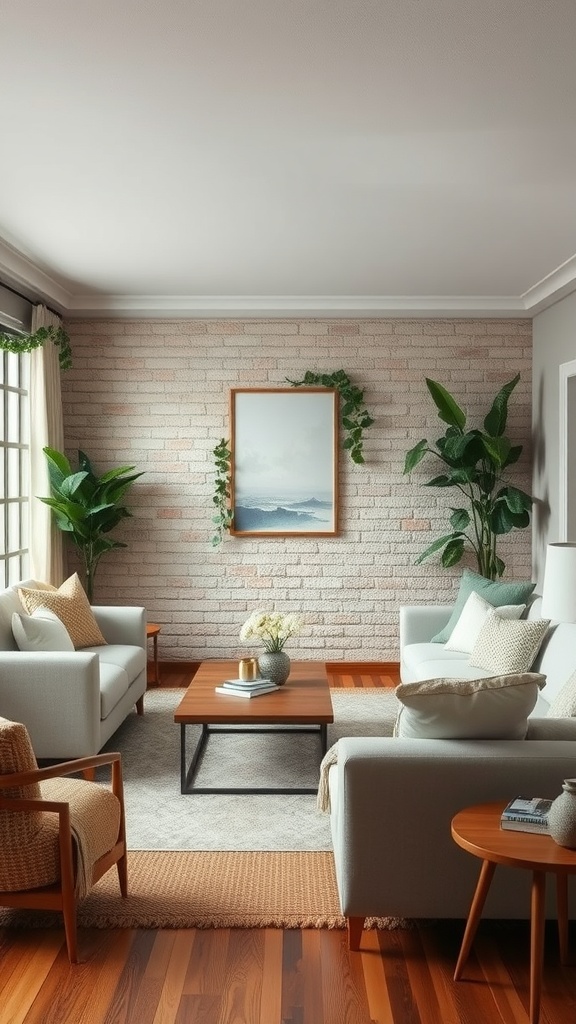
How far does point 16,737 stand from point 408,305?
4595mm

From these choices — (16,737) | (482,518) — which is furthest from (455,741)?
(482,518)

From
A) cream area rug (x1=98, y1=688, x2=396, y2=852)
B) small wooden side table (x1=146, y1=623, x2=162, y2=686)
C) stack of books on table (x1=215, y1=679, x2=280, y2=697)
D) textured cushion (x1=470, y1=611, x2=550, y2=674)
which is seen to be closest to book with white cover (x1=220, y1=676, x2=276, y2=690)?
stack of books on table (x1=215, y1=679, x2=280, y2=697)

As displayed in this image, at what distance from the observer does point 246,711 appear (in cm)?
418

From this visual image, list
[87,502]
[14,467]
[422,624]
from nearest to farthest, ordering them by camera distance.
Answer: [422,624], [14,467], [87,502]

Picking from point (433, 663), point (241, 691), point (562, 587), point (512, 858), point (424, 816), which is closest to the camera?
point (512, 858)

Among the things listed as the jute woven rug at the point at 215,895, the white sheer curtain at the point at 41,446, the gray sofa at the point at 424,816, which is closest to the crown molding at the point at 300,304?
the white sheer curtain at the point at 41,446

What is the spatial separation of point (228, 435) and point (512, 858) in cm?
482

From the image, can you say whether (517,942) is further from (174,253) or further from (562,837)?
(174,253)

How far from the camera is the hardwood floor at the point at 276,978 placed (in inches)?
96.4

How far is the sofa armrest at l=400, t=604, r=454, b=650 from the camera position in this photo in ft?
18.7

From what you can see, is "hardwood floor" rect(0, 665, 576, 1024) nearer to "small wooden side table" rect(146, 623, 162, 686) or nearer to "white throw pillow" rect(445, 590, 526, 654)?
"white throw pillow" rect(445, 590, 526, 654)

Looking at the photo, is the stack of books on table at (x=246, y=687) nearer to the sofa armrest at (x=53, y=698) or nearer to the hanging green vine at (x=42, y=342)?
the sofa armrest at (x=53, y=698)

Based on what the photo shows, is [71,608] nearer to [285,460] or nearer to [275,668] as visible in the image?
[275,668]

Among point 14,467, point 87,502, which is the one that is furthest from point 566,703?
point 14,467
